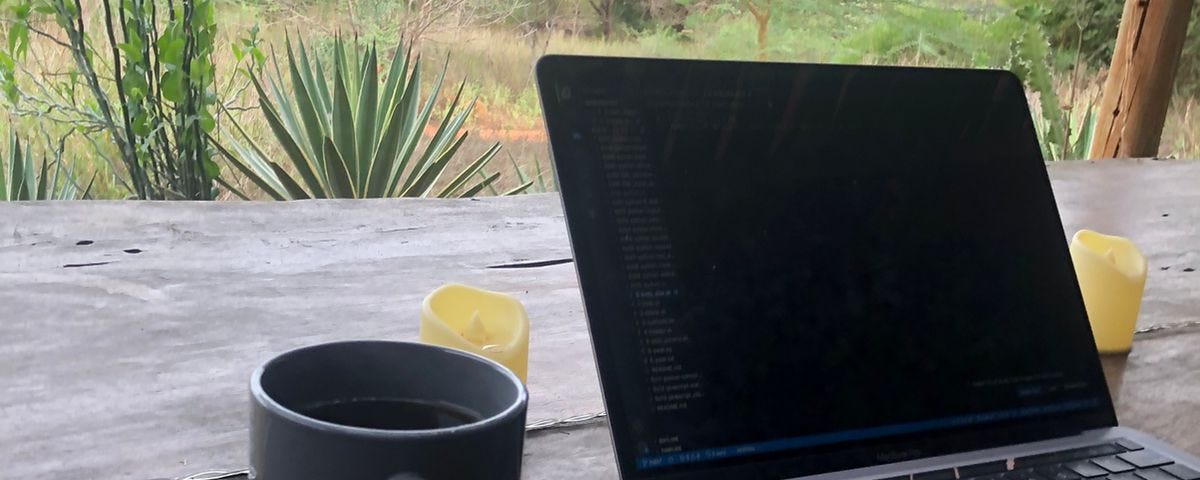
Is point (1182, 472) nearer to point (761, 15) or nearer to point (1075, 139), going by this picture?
point (1075, 139)

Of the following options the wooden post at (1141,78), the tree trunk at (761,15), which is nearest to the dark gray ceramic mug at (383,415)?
the wooden post at (1141,78)

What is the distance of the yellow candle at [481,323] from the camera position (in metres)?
0.56

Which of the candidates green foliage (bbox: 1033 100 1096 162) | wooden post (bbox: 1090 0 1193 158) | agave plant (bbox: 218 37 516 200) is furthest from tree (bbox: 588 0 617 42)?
wooden post (bbox: 1090 0 1193 158)

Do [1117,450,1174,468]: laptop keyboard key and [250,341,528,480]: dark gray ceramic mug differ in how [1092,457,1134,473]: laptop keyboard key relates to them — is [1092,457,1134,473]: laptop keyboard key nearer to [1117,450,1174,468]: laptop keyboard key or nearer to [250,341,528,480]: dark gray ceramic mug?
[1117,450,1174,468]: laptop keyboard key

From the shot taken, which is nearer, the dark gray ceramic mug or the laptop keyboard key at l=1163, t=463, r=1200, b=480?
the dark gray ceramic mug

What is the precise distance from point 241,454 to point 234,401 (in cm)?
8

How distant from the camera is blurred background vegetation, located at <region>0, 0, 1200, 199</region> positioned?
1.98 metres

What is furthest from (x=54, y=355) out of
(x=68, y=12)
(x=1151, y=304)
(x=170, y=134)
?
(x=170, y=134)

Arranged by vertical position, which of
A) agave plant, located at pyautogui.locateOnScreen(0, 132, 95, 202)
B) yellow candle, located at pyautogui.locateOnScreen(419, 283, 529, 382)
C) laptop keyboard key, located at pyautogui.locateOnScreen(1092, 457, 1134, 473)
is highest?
yellow candle, located at pyautogui.locateOnScreen(419, 283, 529, 382)

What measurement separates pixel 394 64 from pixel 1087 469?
1924 millimetres

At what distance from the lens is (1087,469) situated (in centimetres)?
55

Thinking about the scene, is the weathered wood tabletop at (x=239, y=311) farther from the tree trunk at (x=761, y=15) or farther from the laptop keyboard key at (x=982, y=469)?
the tree trunk at (x=761, y=15)

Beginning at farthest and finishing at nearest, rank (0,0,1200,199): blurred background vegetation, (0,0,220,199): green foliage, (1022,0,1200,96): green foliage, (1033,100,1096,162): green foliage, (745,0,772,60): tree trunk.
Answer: (1022,0,1200,96): green foliage, (745,0,772,60): tree trunk, (1033,100,1096,162): green foliage, (0,0,1200,199): blurred background vegetation, (0,0,220,199): green foliage

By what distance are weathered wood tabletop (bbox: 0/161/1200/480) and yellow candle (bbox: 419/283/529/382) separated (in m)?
0.06
